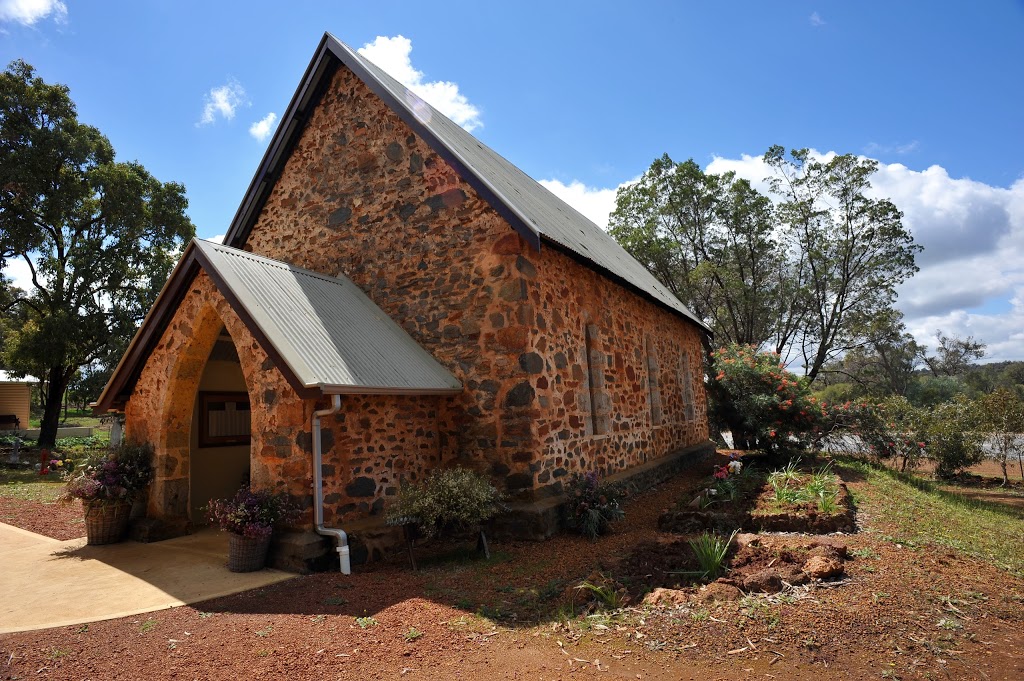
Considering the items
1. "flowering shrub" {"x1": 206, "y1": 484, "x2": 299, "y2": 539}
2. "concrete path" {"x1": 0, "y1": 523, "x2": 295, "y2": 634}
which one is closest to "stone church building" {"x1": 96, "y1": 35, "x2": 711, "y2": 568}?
"flowering shrub" {"x1": 206, "y1": 484, "x2": 299, "y2": 539}

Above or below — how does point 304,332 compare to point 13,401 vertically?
below

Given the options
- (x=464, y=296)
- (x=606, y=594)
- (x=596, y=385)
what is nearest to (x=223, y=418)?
(x=464, y=296)

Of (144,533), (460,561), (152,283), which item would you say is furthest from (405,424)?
(152,283)

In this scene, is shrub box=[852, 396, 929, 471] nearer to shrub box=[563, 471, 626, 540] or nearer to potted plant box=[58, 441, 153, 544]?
shrub box=[563, 471, 626, 540]

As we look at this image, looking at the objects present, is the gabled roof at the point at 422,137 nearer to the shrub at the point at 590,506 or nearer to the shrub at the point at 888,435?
the shrub at the point at 590,506

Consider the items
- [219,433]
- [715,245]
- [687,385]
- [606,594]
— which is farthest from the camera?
[715,245]

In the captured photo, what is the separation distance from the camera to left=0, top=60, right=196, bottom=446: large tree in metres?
19.0

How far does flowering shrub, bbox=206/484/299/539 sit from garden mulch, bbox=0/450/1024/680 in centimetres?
78

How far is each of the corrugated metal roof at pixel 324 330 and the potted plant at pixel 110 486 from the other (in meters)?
3.06

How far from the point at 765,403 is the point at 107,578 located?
13489 mm

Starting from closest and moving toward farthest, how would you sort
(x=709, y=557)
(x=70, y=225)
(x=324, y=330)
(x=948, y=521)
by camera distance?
(x=709, y=557) < (x=324, y=330) < (x=948, y=521) < (x=70, y=225)

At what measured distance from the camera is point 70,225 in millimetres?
21375

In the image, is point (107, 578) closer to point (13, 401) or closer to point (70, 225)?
point (70, 225)

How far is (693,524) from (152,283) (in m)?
22.4
